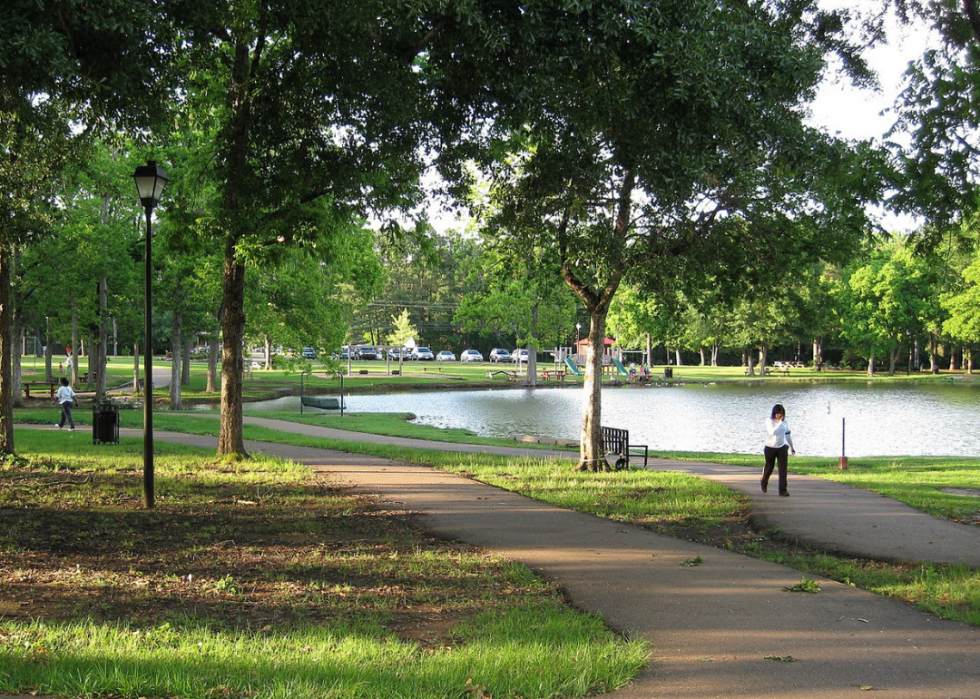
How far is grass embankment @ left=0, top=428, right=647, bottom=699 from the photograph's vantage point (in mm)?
4883

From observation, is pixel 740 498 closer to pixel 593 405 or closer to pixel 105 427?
pixel 593 405

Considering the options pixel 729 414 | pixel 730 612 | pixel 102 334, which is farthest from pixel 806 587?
pixel 729 414

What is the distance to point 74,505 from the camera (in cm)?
1066

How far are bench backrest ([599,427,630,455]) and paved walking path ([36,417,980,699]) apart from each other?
390 cm

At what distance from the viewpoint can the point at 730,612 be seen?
21.4 feet

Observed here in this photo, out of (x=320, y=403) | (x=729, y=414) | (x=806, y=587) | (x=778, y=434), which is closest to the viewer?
(x=806, y=587)

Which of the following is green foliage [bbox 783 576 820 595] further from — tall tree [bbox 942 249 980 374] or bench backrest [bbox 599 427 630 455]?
tall tree [bbox 942 249 980 374]

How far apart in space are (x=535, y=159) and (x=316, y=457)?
758cm

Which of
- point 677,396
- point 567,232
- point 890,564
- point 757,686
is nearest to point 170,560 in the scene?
point 757,686

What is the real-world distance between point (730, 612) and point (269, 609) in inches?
145

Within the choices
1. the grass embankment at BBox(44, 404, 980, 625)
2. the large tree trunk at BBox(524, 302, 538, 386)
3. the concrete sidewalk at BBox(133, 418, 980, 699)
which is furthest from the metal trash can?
the large tree trunk at BBox(524, 302, 538, 386)

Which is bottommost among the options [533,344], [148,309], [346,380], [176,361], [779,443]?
[346,380]

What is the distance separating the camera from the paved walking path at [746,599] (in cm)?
515

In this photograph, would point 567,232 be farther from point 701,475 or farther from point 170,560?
point 170,560
